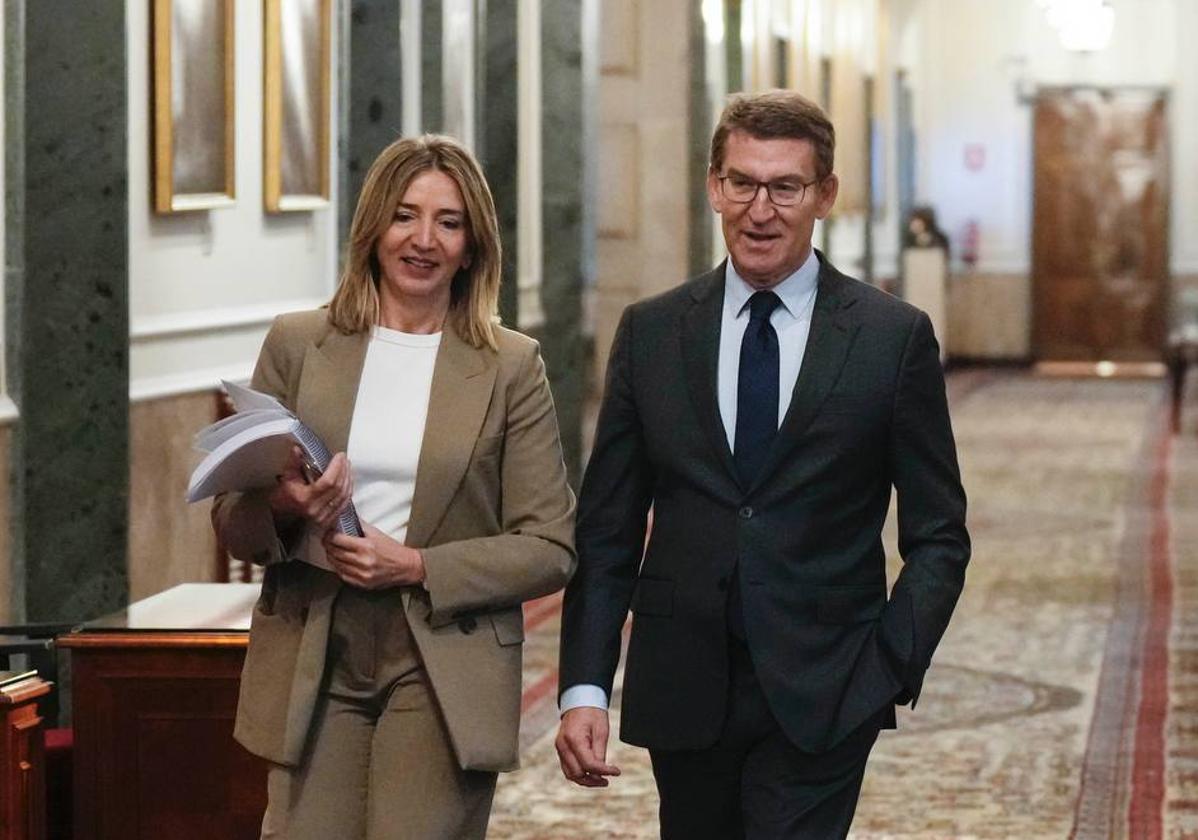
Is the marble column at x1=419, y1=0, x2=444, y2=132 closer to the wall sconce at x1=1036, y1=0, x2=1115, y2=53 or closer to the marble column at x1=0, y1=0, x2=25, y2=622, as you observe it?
the marble column at x1=0, y1=0, x2=25, y2=622

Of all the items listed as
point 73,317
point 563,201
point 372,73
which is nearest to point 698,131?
point 563,201

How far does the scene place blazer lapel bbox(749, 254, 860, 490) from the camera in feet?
11.5

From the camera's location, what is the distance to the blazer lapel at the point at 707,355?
11.6ft

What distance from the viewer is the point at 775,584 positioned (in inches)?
138

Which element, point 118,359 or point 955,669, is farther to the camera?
point 955,669

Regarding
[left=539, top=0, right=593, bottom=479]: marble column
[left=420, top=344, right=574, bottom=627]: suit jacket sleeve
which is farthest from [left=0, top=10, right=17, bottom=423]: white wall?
[left=539, top=0, right=593, bottom=479]: marble column

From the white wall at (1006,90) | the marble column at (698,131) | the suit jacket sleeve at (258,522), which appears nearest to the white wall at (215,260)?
the suit jacket sleeve at (258,522)

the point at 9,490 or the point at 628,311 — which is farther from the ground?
the point at 628,311

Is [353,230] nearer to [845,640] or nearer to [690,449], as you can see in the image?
[690,449]

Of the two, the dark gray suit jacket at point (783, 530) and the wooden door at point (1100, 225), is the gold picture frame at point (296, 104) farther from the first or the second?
the wooden door at point (1100, 225)

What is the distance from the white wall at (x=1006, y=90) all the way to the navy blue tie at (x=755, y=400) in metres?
26.8

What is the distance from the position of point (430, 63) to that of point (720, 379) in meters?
7.33

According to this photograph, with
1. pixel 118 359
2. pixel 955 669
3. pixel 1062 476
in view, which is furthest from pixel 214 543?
pixel 1062 476

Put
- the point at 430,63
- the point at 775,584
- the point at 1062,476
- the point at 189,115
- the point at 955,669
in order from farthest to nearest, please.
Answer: the point at 1062,476
the point at 430,63
the point at 955,669
the point at 189,115
the point at 775,584
